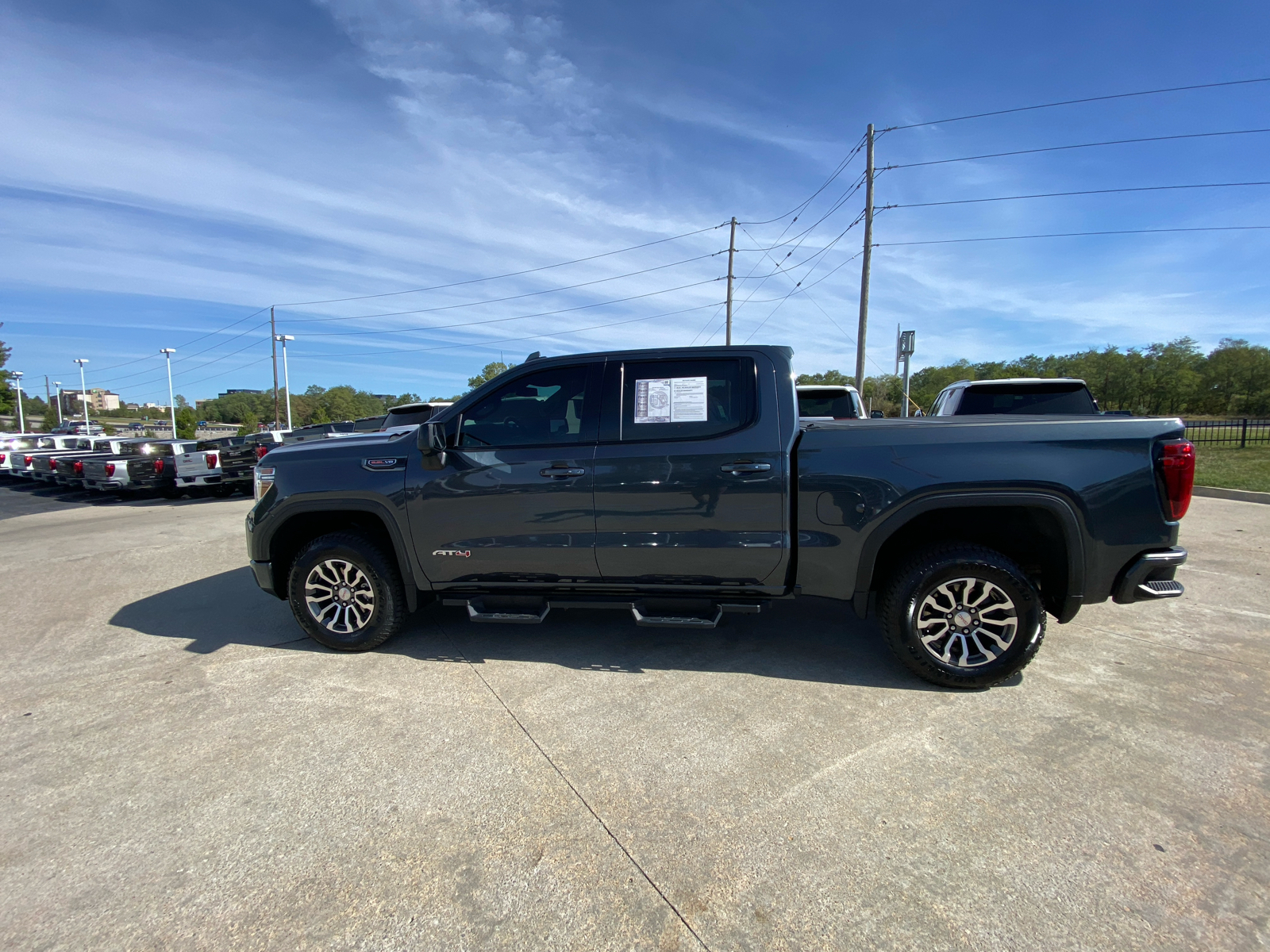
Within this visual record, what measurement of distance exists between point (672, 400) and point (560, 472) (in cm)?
81

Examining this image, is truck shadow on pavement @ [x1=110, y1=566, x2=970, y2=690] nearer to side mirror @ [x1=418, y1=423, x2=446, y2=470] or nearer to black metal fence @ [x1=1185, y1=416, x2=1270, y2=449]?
side mirror @ [x1=418, y1=423, x2=446, y2=470]

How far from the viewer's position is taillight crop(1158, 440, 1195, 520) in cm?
317

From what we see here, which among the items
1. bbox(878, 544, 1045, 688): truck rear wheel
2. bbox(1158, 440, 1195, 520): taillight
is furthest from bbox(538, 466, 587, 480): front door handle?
bbox(1158, 440, 1195, 520): taillight

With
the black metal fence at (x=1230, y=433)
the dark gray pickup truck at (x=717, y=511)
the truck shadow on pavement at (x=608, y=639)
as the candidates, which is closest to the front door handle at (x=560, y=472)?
the dark gray pickup truck at (x=717, y=511)

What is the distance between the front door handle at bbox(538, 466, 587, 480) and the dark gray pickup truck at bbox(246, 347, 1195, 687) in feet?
0.05

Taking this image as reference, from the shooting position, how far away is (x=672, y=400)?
3754 millimetres

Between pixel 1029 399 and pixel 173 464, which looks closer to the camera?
pixel 1029 399

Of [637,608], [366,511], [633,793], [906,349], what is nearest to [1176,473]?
[637,608]

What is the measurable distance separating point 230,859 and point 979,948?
8.29 feet

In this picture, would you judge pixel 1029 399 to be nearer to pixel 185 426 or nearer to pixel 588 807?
pixel 588 807

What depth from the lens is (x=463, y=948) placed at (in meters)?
1.85

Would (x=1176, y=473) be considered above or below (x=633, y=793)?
above

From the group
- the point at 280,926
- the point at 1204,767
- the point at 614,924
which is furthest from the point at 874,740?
the point at 280,926

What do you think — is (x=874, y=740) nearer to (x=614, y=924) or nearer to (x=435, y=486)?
(x=614, y=924)
